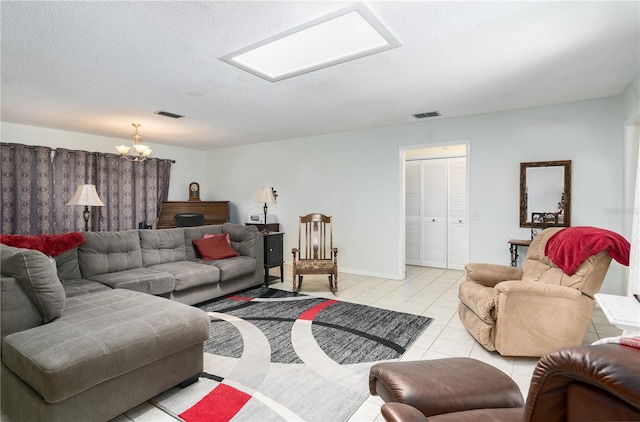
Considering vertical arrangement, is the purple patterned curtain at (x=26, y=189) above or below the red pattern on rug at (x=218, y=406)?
above

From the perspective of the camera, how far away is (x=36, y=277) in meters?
1.90

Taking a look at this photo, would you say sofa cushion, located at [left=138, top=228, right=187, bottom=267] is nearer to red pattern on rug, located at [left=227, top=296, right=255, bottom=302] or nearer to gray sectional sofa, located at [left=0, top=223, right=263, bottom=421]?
red pattern on rug, located at [left=227, top=296, right=255, bottom=302]

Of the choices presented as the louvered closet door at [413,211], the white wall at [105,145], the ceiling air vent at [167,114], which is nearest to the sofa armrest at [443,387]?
the ceiling air vent at [167,114]

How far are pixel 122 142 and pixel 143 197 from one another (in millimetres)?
1138

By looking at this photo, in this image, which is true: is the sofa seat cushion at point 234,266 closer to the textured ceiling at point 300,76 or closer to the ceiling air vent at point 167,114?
the textured ceiling at point 300,76

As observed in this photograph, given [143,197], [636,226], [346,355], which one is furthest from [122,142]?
[636,226]

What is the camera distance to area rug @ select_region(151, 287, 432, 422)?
199cm

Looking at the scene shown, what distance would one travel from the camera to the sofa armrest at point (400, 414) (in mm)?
1012

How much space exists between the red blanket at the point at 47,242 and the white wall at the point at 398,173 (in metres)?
3.73

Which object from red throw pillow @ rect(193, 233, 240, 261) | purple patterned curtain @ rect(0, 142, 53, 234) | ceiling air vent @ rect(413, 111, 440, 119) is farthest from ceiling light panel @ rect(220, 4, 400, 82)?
purple patterned curtain @ rect(0, 142, 53, 234)

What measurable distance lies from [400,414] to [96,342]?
1.59 meters

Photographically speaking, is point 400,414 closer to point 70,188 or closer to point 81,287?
point 81,287

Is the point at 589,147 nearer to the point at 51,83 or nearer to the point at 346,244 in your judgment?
the point at 346,244

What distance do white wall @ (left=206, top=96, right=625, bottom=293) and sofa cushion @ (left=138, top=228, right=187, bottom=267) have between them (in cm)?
252
